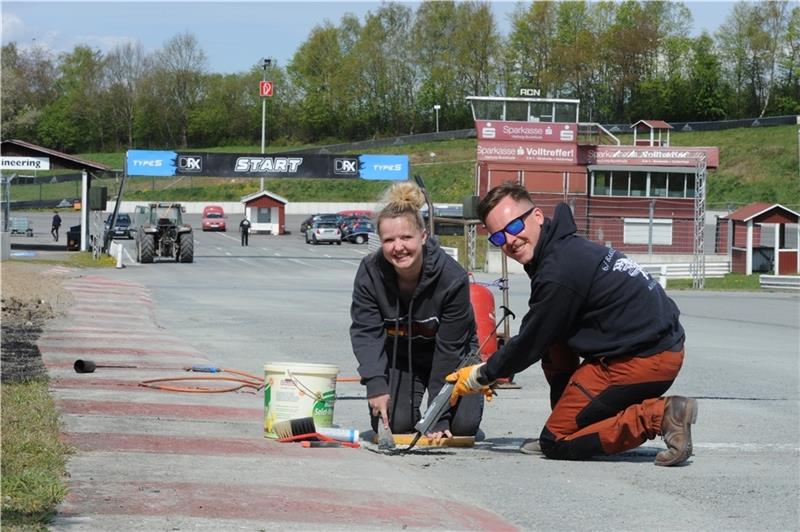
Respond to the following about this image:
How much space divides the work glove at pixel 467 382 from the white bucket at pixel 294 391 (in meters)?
0.89

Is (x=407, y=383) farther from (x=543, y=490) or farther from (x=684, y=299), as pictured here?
(x=684, y=299)


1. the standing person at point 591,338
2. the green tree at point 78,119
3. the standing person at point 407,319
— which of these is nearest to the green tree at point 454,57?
the green tree at point 78,119

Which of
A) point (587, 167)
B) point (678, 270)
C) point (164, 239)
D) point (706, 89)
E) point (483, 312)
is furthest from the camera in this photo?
point (706, 89)

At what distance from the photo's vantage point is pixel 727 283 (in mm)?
41094

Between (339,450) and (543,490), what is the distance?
5.34 ft

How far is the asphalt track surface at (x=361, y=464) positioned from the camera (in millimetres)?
5422

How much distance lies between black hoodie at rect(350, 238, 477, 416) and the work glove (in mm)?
338

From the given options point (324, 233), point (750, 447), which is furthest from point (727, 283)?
point (750, 447)

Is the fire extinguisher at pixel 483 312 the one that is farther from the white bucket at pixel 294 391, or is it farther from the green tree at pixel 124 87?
the green tree at pixel 124 87

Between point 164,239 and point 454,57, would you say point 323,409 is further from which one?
point 454,57

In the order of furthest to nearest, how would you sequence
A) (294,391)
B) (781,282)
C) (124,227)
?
(124,227) < (781,282) < (294,391)

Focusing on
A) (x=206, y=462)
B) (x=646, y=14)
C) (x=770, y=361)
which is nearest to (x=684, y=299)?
(x=770, y=361)

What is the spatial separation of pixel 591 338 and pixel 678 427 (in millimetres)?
740

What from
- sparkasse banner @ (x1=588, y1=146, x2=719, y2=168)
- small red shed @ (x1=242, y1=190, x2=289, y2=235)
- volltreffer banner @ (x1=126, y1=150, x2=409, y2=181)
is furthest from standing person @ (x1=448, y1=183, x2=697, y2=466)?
small red shed @ (x1=242, y1=190, x2=289, y2=235)
